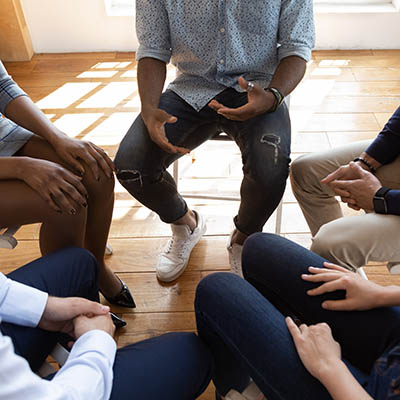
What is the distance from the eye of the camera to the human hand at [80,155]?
130cm

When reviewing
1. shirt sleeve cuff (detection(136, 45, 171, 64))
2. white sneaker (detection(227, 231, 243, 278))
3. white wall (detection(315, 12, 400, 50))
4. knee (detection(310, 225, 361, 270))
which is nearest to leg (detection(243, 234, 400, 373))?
knee (detection(310, 225, 361, 270))

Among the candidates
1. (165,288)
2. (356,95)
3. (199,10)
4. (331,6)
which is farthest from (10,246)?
(331,6)

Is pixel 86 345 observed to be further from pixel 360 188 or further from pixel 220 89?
pixel 220 89

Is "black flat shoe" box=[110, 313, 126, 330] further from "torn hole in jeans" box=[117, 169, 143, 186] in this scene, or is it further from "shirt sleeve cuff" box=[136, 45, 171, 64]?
"shirt sleeve cuff" box=[136, 45, 171, 64]

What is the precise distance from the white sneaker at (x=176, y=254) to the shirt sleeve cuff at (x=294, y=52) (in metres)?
0.71

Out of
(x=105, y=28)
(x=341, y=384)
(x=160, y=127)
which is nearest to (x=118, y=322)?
(x=160, y=127)

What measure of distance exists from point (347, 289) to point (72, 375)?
59cm

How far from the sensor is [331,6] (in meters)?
2.79

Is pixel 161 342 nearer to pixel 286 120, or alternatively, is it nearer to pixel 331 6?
pixel 286 120

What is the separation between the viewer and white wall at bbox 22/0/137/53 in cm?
273

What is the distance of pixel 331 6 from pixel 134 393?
8.83ft

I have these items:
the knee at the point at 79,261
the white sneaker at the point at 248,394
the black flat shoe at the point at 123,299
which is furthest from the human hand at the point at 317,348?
the black flat shoe at the point at 123,299

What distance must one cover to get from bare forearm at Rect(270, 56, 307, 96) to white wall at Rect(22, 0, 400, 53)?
5.17 feet

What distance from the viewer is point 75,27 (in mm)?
2822
